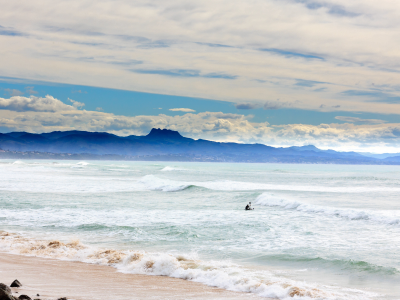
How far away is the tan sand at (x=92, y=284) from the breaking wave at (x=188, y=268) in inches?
14.3

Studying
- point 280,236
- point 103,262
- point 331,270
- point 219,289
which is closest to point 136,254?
point 103,262

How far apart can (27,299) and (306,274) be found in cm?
705

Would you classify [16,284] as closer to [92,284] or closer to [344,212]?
[92,284]

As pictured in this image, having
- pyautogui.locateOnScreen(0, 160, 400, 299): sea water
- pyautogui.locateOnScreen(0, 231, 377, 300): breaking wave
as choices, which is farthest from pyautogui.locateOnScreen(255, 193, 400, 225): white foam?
pyautogui.locateOnScreen(0, 231, 377, 300): breaking wave

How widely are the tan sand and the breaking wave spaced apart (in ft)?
1.19

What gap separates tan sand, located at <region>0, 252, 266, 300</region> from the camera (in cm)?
786

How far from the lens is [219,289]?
28.9 feet

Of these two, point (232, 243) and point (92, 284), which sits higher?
point (92, 284)

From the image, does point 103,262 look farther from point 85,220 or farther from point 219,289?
point 85,220

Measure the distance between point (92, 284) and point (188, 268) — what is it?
2682 millimetres

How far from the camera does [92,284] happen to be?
8703mm

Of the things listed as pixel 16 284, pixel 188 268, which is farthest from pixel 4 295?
pixel 188 268

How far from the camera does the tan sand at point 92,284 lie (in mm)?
7863

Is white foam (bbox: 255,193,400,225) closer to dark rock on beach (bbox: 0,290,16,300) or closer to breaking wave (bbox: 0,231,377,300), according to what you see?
breaking wave (bbox: 0,231,377,300)
